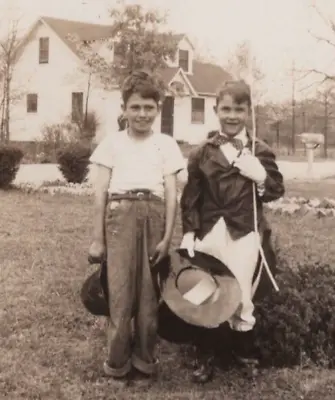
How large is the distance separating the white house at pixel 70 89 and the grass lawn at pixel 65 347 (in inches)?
1060

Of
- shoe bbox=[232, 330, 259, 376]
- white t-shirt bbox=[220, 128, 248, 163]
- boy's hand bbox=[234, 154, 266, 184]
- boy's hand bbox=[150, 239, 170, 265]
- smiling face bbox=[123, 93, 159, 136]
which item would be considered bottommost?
shoe bbox=[232, 330, 259, 376]

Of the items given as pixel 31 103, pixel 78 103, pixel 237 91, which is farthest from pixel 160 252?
pixel 31 103

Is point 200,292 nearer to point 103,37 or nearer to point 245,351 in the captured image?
point 245,351

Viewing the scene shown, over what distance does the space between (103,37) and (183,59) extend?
677 centimetres

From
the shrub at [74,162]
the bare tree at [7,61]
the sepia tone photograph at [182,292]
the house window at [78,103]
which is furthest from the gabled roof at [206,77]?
the sepia tone photograph at [182,292]

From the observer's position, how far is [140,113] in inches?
162

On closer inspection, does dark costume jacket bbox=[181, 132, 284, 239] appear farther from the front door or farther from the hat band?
the front door

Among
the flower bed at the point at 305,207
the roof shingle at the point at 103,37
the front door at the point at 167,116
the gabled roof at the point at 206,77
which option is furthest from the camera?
the gabled roof at the point at 206,77

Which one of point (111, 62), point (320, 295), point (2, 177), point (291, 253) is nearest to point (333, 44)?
point (111, 62)

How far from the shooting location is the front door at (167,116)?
124 ft

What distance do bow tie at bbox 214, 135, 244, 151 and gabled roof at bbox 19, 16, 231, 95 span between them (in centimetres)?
3028

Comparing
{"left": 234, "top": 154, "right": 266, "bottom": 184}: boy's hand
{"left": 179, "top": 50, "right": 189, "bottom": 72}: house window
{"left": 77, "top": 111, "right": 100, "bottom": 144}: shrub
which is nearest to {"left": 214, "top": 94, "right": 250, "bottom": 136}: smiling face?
{"left": 234, "top": 154, "right": 266, "bottom": 184}: boy's hand

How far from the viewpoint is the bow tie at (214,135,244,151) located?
4121mm

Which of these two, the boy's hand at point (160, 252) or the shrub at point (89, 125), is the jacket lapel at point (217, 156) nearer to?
the boy's hand at point (160, 252)
